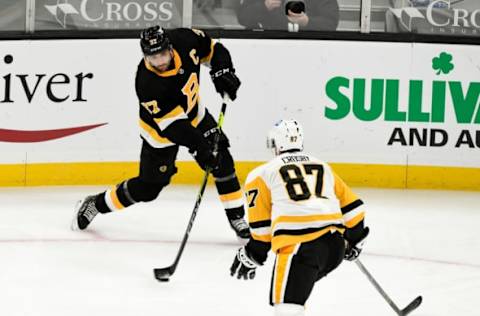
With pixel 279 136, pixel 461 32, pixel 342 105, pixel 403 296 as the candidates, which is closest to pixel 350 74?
pixel 342 105

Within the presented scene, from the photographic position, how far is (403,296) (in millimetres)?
4207

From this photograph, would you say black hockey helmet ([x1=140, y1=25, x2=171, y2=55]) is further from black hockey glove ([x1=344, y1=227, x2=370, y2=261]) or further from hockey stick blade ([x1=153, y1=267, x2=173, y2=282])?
black hockey glove ([x1=344, y1=227, x2=370, y2=261])

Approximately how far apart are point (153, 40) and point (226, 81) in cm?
50

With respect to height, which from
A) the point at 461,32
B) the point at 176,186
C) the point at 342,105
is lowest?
the point at 176,186

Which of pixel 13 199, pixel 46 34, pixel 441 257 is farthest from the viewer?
pixel 46 34

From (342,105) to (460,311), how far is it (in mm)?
3007

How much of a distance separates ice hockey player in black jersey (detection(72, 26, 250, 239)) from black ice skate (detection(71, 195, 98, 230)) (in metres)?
0.10

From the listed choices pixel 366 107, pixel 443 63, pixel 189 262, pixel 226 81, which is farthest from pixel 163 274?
pixel 443 63

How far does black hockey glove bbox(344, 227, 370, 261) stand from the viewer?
346 centimetres

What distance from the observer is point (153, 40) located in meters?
4.47

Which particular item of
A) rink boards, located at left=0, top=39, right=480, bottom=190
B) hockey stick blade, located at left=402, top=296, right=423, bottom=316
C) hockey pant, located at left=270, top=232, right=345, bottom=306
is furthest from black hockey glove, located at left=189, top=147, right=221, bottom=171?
rink boards, located at left=0, top=39, right=480, bottom=190

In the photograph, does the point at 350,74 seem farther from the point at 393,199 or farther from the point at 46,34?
the point at 46,34

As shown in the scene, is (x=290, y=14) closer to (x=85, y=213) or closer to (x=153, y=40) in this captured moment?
(x=85, y=213)

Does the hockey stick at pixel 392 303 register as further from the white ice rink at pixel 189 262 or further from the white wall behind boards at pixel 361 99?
the white wall behind boards at pixel 361 99
